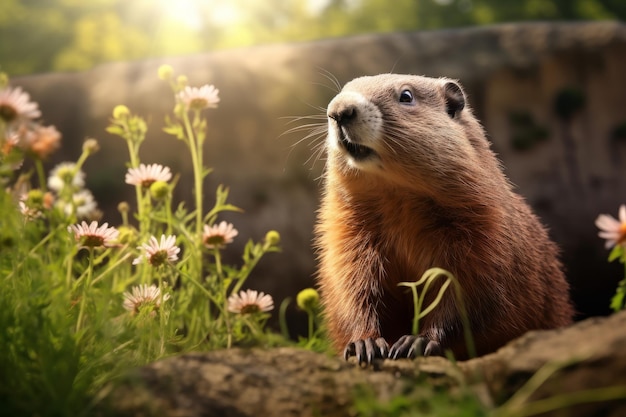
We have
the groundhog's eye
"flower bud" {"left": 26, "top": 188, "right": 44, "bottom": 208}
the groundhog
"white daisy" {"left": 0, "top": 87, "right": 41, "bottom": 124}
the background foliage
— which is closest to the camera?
"white daisy" {"left": 0, "top": 87, "right": 41, "bottom": 124}

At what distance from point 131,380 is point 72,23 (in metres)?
16.4

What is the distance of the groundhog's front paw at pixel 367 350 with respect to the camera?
8.89ft

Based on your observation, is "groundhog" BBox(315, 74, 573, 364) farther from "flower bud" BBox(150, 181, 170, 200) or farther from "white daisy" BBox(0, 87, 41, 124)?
"white daisy" BBox(0, 87, 41, 124)

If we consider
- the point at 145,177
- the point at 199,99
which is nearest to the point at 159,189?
the point at 145,177

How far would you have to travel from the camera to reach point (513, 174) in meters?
7.45

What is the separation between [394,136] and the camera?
3244mm

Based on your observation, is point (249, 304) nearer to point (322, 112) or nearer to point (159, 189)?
point (159, 189)

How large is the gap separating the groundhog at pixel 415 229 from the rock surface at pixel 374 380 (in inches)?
22.4

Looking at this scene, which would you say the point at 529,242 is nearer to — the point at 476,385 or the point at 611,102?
the point at 476,385

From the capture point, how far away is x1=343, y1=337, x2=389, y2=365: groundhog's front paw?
107 inches

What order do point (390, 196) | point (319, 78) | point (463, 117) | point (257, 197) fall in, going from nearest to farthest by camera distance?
1. point (390, 196)
2. point (463, 117)
3. point (257, 197)
4. point (319, 78)

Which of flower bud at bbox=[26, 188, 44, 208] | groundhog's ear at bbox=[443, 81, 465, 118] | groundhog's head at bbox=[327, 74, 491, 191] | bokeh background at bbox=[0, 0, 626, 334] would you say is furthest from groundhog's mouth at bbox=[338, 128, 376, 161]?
bokeh background at bbox=[0, 0, 626, 334]

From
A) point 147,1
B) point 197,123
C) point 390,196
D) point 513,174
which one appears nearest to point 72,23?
point 147,1

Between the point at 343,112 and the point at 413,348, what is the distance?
3.46 feet
